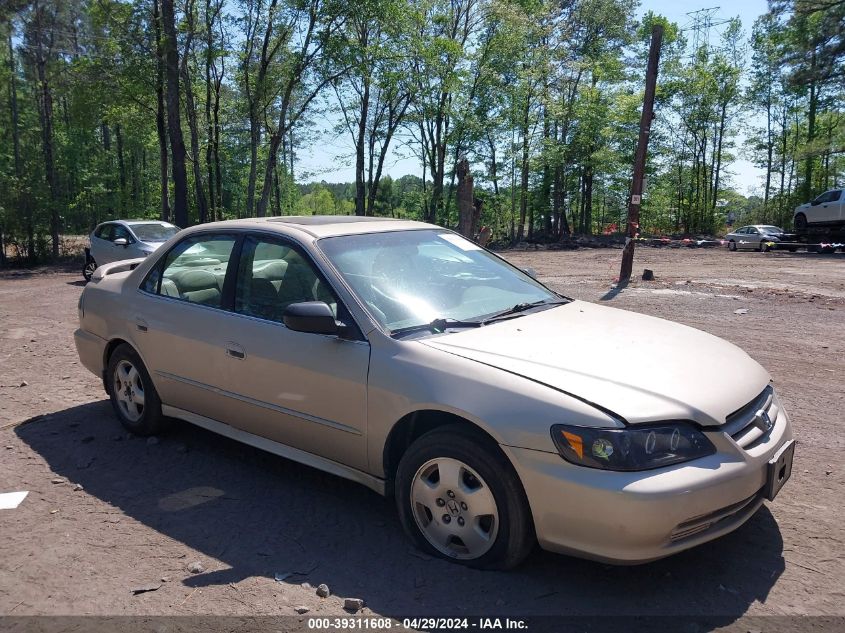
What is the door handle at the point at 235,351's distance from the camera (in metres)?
4.10

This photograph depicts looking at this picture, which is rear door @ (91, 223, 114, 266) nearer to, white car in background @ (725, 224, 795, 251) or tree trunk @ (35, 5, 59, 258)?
tree trunk @ (35, 5, 59, 258)

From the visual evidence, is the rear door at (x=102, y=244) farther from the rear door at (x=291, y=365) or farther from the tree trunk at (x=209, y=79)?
the rear door at (x=291, y=365)

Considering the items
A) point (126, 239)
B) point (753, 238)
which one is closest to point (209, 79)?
point (126, 239)

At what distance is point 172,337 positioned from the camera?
15.1ft

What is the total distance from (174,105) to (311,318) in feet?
73.8

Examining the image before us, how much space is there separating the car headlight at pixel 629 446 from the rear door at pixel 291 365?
1143 mm

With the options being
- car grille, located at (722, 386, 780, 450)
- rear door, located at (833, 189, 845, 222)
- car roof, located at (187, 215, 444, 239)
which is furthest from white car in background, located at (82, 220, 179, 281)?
rear door, located at (833, 189, 845, 222)

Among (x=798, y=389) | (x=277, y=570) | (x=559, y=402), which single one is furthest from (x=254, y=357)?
(x=798, y=389)

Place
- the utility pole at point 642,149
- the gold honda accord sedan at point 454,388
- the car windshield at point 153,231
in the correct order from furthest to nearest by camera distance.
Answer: the car windshield at point 153,231, the utility pole at point 642,149, the gold honda accord sedan at point 454,388

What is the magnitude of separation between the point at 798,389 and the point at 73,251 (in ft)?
90.9

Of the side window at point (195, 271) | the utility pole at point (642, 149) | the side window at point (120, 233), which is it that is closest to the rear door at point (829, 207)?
the utility pole at point (642, 149)

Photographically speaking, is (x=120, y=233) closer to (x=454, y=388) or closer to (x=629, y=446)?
(x=454, y=388)

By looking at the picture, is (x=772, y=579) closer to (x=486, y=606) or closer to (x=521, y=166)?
(x=486, y=606)

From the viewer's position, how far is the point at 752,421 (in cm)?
315
